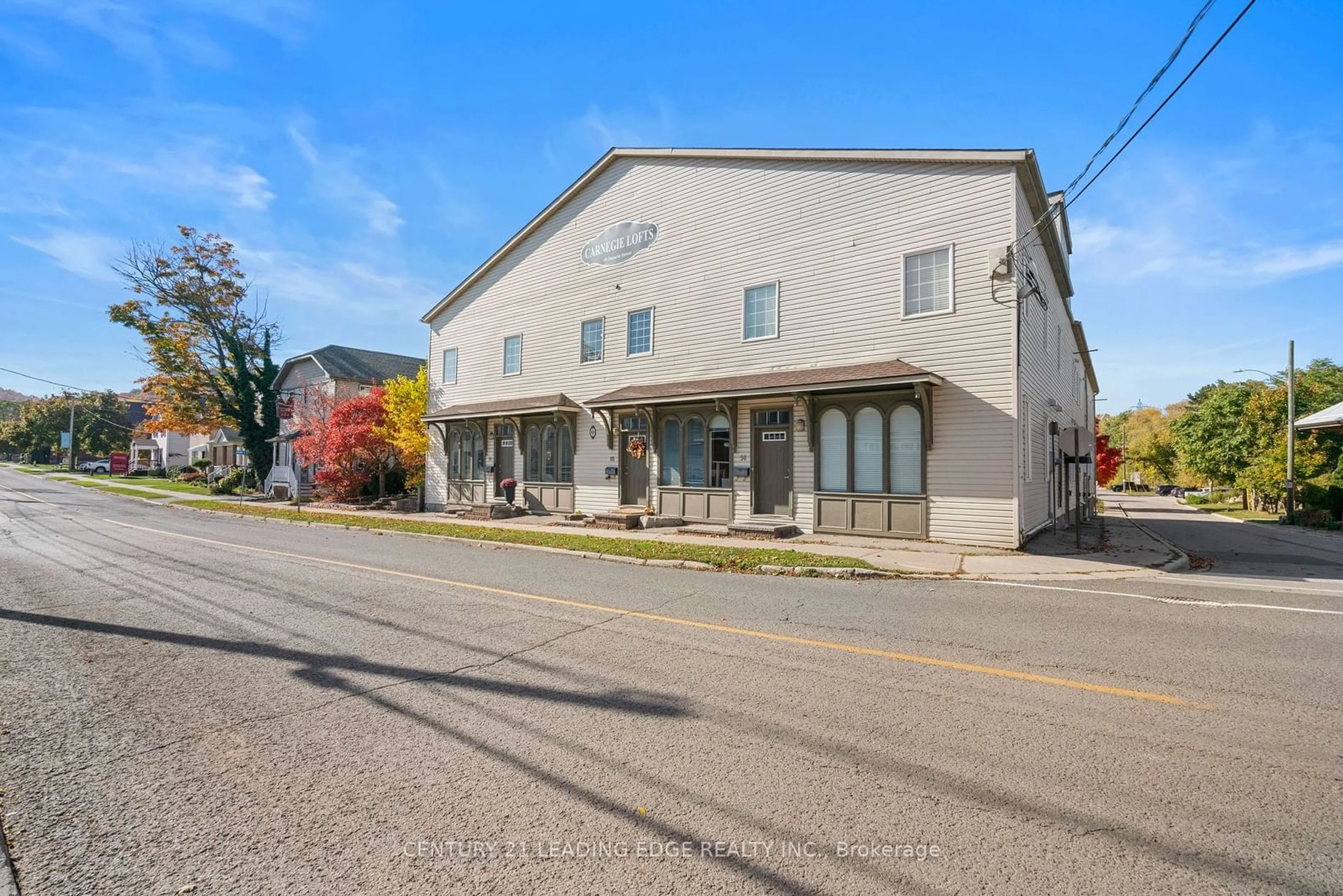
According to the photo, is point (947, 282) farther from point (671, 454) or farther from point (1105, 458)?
point (1105, 458)

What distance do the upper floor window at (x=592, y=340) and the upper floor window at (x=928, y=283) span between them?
938cm

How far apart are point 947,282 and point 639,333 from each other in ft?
28.9

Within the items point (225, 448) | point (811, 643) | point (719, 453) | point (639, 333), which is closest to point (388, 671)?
point (811, 643)

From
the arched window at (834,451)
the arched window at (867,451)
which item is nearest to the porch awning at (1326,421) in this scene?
the arched window at (867,451)

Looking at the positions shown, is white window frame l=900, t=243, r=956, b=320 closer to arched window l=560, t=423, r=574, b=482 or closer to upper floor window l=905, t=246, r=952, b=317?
upper floor window l=905, t=246, r=952, b=317

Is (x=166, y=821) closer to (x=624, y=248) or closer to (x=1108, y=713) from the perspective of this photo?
(x=1108, y=713)

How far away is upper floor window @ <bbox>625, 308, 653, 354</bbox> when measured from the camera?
737 inches

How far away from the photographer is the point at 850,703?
445cm

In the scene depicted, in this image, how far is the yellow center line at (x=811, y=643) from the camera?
4680 millimetres

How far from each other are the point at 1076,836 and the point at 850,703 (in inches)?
67.2

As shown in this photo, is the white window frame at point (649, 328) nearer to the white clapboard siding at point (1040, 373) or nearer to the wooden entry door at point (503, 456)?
the wooden entry door at point (503, 456)

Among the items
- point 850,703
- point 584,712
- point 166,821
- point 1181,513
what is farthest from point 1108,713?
point 1181,513

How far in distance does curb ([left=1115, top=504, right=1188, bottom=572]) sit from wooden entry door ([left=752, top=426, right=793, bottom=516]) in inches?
284

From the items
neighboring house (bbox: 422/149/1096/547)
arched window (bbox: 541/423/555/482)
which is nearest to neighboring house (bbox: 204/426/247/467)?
arched window (bbox: 541/423/555/482)
